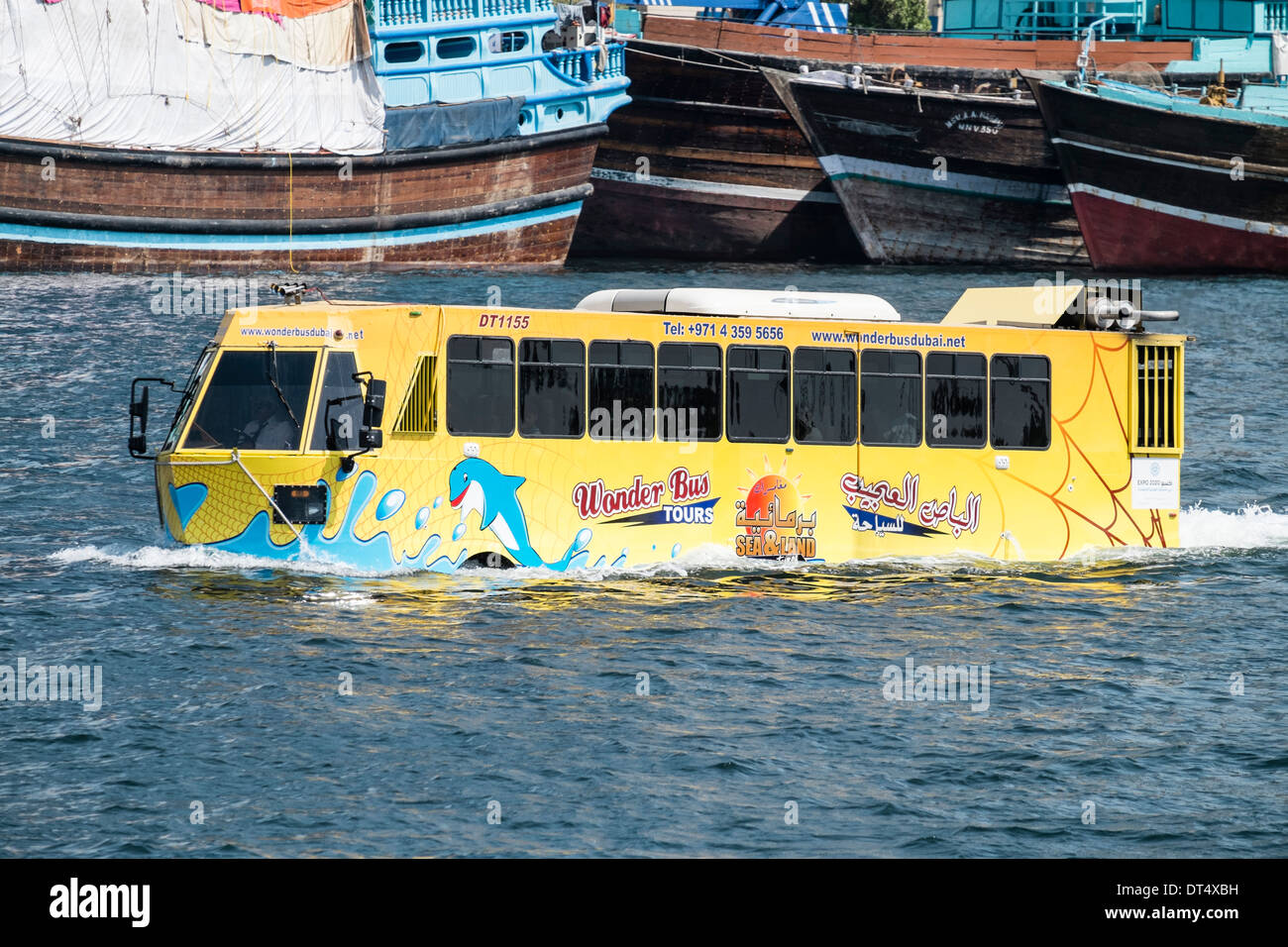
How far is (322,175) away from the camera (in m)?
52.2

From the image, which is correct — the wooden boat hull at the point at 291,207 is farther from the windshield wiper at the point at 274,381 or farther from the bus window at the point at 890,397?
the bus window at the point at 890,397

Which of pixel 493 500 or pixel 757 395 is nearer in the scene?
pixel 493 500

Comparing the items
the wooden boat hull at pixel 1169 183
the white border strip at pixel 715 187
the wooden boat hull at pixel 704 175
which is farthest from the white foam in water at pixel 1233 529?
the white border strip at pixel 715 187

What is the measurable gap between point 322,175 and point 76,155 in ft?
24.9

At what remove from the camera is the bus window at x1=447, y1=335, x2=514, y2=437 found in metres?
18.5

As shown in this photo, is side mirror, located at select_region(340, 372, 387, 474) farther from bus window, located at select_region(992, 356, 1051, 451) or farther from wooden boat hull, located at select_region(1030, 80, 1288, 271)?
wooden boat hull, located at select_region(1030, 80, 1288, 271)

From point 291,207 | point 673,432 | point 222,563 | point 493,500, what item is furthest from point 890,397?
point 291,207

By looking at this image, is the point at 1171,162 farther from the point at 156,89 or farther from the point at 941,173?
the point at 156,89

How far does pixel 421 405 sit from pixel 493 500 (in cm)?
132

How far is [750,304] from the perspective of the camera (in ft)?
65.4

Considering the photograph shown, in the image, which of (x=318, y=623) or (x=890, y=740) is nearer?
(x=890, y=740)
